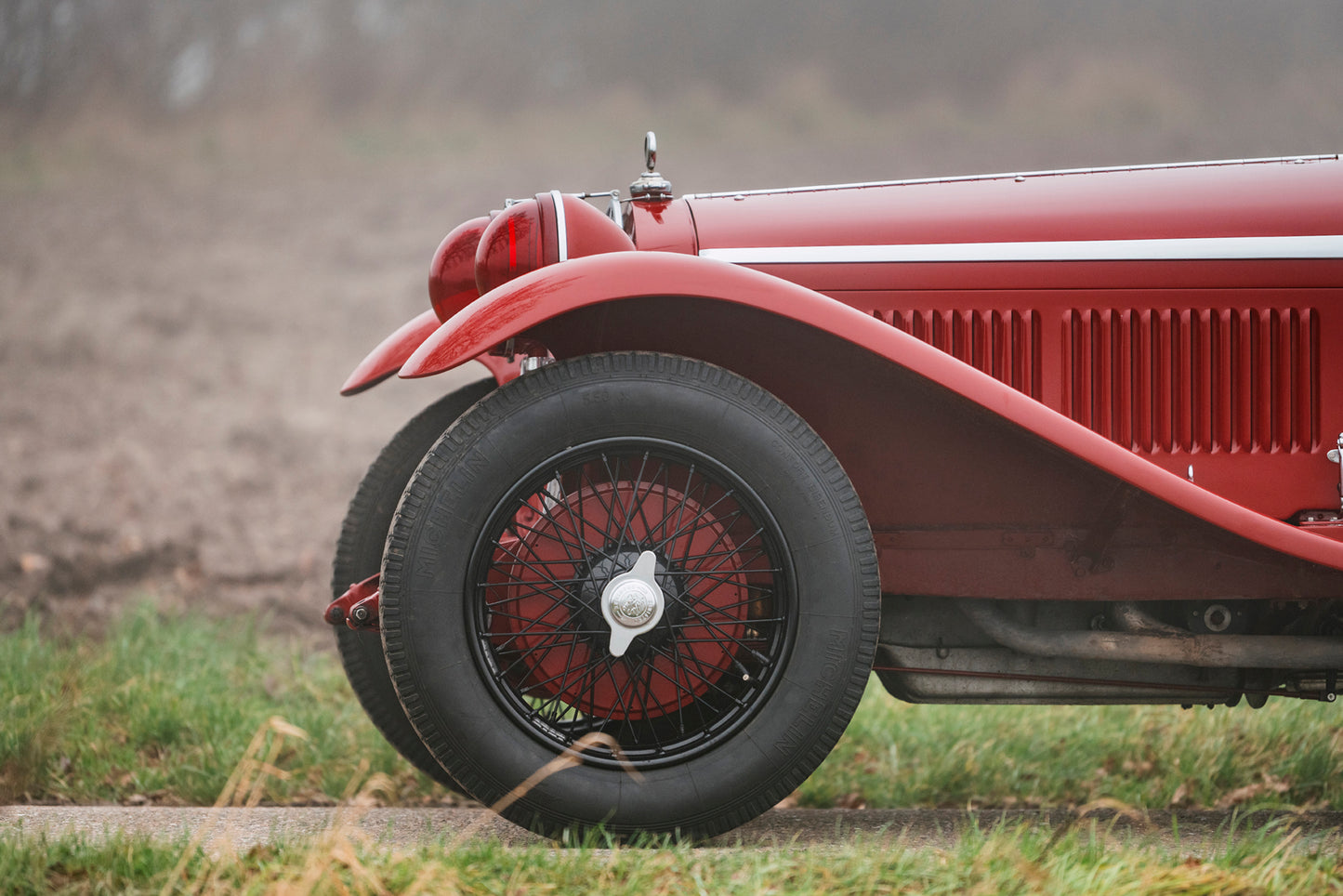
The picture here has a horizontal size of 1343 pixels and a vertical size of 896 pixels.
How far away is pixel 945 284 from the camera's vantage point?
2412 millimetres

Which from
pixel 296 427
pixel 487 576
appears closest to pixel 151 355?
pixel 296 427

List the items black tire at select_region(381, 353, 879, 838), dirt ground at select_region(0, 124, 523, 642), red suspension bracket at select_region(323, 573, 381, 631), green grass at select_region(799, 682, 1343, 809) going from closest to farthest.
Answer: black tire at select_region(381, 353, 879, 838)
red suspension bracket at select_region(323, 573, 381, 631)
green grass at select_region(799, 682, 1343, 809)
dirt ground at select_region(0, 124, 523, 642)

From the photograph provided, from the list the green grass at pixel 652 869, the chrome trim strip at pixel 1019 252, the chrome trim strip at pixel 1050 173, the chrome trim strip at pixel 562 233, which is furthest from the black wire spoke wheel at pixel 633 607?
the chrome trim strip at pixel 1050 173

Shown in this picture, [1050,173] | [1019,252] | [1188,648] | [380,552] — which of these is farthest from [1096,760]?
[380,552]

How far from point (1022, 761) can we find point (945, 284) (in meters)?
1.52

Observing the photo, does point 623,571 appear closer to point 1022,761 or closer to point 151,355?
point 1022,761

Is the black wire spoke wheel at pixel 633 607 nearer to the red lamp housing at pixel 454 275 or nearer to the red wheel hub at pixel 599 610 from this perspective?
the red wheel hub at pixel 599 610

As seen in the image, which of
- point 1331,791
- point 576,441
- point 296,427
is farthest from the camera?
point 296,427

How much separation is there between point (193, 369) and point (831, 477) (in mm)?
8471

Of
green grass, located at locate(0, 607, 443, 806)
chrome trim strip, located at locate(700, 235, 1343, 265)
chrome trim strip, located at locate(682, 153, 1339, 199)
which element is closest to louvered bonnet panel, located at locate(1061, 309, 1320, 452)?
chrome trim strip, located at locate(700, 235, 1343, 265)

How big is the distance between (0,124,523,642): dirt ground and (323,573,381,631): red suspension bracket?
267 cm

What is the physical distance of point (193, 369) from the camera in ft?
30.0

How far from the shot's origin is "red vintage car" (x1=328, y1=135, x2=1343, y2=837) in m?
1.92

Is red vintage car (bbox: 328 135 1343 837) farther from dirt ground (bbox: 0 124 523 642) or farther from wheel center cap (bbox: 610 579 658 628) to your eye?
dirt ground (bbox: 0 124 523 642)
